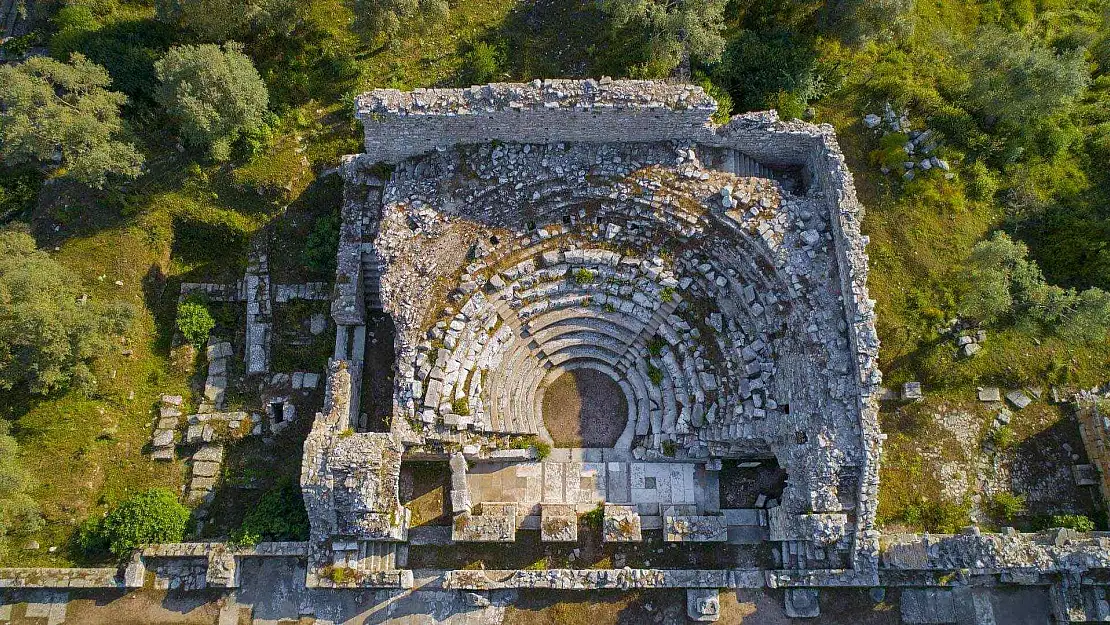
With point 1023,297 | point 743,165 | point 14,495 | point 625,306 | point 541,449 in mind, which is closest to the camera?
point 14,495

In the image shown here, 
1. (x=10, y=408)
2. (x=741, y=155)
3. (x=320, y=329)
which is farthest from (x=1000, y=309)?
(x=10, y=408)

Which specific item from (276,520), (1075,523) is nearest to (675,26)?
(1075,523)

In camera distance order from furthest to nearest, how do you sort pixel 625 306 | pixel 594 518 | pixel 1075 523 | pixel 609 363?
pixel 609 363
pixel 625 306
pixel 594 518
pixel 1075 523

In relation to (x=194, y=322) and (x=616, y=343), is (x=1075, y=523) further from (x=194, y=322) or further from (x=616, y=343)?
(x=194, y=322)

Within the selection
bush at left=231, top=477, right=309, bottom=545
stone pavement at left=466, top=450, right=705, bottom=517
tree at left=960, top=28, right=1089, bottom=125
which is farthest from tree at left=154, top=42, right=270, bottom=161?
tree at left=960, top=28, right=1089, bottom=125

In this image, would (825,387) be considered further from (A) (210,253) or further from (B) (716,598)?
(A) (210,253)

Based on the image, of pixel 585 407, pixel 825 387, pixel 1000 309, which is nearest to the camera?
pixel 825 387

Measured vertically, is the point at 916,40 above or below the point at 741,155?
above
